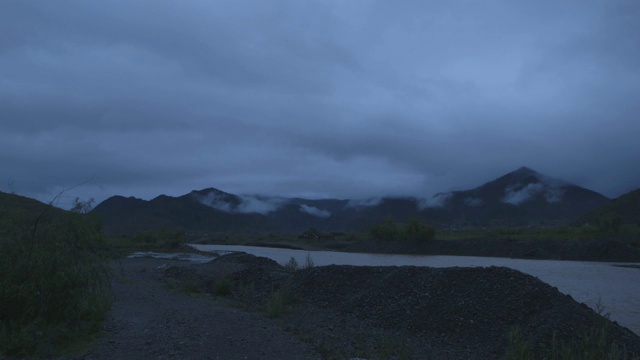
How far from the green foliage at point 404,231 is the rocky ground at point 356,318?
186ft

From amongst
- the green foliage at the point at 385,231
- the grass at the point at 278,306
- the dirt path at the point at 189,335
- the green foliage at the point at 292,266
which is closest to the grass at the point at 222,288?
the dirt path at the point at 189,335

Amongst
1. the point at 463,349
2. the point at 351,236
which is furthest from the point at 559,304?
the point at 351,236

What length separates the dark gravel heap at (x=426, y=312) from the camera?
1457 centimetres

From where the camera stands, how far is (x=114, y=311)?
16.8 meters

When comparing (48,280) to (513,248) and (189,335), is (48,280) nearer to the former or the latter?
(189,335)

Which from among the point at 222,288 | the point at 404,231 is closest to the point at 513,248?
the point at 404,231

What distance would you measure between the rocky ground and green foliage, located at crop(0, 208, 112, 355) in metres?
0.85

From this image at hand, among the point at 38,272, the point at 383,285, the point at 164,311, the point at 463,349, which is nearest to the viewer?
the point at 38,272

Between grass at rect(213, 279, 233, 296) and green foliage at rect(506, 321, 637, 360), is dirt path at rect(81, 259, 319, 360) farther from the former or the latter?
grass at rect(213, 279, 233, 296)

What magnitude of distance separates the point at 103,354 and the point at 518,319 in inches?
436

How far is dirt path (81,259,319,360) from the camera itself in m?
11.9

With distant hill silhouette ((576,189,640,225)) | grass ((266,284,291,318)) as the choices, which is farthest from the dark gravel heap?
distant hill silhouette ((576,189,640,225))

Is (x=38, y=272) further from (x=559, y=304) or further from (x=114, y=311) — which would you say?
(x=559, y=304)

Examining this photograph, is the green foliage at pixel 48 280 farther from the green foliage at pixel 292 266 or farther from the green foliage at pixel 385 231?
the green foliage at pixel 385 231
